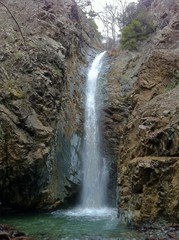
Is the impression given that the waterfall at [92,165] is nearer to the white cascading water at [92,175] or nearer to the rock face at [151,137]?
the white cascading water at [92,175]

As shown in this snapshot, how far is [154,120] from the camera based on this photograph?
10867mm

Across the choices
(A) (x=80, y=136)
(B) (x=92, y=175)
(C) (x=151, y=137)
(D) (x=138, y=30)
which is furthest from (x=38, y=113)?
(D) (x=138, y=30)

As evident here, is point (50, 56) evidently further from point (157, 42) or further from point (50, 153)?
point (157, 42)

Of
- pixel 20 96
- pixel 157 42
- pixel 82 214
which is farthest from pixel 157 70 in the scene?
Answer: pixel 82 214

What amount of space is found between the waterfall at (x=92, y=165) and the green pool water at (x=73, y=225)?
1078 millimetres

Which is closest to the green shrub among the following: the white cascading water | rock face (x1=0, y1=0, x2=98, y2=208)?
rock face (x1=0, y1=0, x2=98, y2=208)

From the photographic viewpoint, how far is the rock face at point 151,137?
9352 mm

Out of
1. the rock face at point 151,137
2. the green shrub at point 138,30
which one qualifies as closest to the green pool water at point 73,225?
the rock face at point 151,137

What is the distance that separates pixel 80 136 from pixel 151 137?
6868 millimetres

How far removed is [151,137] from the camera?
1038 centimetres

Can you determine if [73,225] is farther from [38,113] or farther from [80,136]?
[80,136]

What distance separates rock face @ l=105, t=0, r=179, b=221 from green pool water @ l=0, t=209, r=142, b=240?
0.81 meters

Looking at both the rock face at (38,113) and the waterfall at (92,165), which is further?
the waterfall at (92,165)

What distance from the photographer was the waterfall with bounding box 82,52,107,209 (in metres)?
15.3
